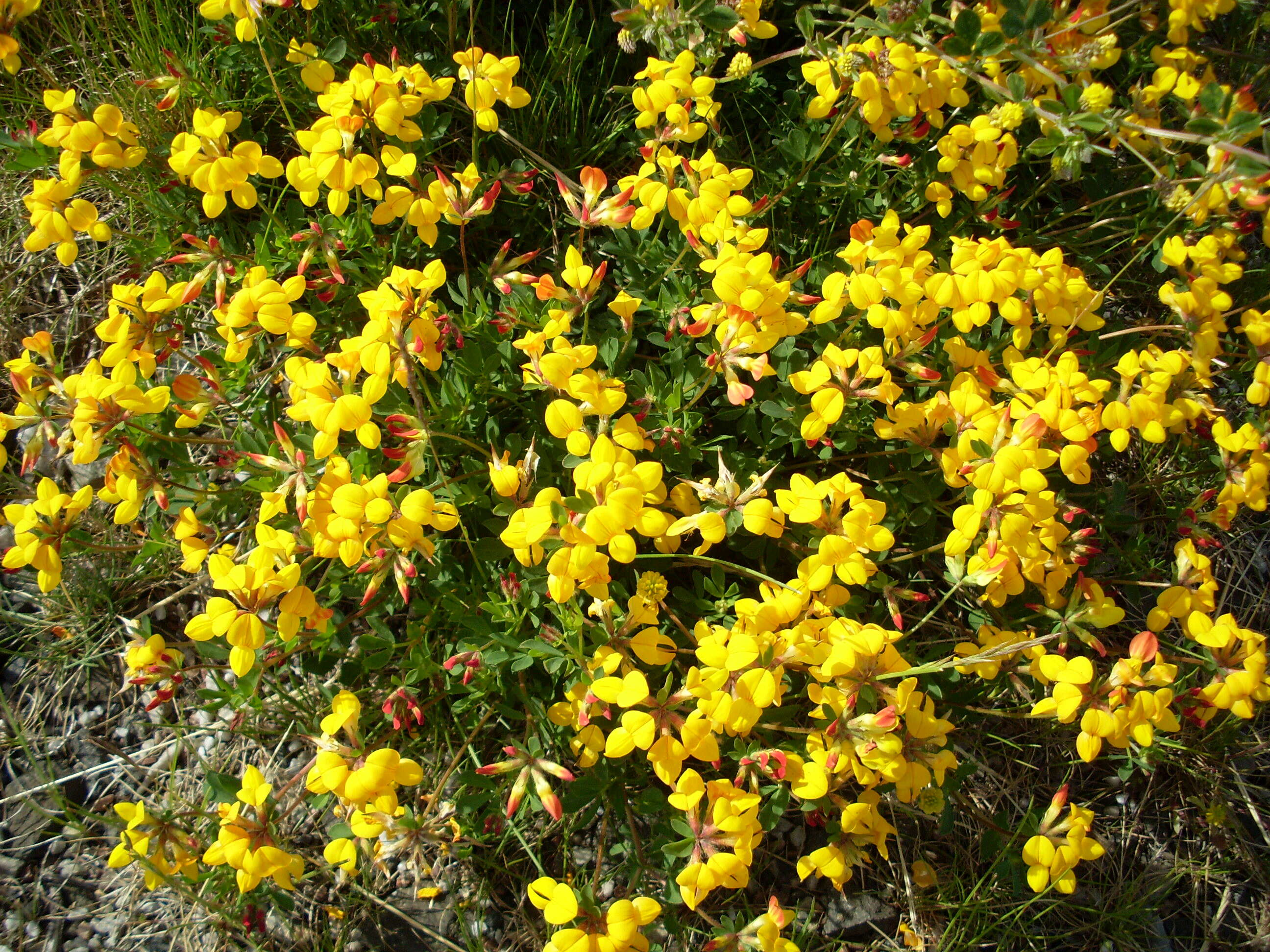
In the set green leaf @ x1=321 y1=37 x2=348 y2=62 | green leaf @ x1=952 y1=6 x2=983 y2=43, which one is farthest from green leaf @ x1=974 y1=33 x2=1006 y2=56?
green leaf @ x1=321 y1=37 x2=348 y2=62

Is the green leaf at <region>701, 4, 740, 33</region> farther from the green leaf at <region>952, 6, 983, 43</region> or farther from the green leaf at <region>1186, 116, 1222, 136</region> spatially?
the green leaf at <region>1186, 116, 1222, 136</region>

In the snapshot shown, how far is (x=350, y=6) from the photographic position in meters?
3.82

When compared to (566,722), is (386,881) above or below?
below

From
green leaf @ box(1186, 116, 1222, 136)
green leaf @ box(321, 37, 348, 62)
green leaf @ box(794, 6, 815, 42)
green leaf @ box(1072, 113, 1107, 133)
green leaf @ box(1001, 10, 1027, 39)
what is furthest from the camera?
green leaf @ box(321, 37, 348, 62)

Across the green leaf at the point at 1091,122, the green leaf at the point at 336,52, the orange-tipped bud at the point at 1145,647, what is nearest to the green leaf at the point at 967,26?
the green leaf at the point at 1091,122

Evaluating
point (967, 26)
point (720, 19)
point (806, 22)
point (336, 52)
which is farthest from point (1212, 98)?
point (336, 52)

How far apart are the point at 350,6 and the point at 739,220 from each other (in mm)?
2091

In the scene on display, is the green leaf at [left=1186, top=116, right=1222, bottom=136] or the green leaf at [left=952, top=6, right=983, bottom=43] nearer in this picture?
the green leaf at [left=1186, top=116, right=1222, bottom=136]

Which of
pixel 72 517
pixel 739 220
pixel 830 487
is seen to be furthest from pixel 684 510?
pixel 72 517

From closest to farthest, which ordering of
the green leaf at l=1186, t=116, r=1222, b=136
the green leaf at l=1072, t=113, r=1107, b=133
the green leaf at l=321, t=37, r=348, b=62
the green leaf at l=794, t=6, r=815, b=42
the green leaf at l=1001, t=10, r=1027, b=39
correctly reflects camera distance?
the green leaf at l=1186, t=116, r=1222, b=136
the green leaf at l=1072, t=113, r=1107, b=133
the green leaf at l=1001, t=10, r=1027, b=39
the green leaf at l=794, t=6, r=815, b=42
the green leaf at l=321, t=37, r=348, b=62

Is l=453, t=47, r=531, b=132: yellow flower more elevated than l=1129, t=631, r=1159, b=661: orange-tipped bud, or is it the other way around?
l=453, t=47, r=531, b=132: yellow flower

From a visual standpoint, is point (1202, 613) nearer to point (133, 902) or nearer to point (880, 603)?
point (880, 603)

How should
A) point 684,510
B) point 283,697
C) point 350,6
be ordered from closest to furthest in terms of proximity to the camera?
point 684,510, point 283,697, point 350,6

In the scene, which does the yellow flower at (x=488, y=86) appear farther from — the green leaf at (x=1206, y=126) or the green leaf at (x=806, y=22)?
the green leaf at (x=1206, y=126)
